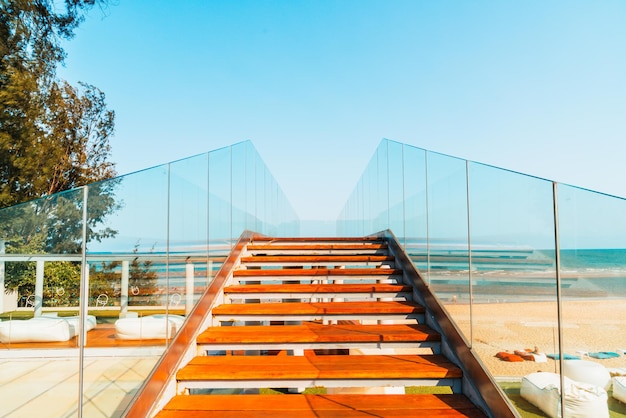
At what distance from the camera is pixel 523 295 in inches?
80.6

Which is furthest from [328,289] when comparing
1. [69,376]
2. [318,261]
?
[69,376]

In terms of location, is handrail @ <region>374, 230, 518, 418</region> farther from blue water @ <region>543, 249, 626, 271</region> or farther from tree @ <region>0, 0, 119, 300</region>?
tree @ <region>0, 0, 119, 300</region>

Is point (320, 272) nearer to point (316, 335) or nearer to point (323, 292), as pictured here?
point (323, 292)

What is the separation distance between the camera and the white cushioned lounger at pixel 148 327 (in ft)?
6.06

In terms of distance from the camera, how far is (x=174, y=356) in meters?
2.23

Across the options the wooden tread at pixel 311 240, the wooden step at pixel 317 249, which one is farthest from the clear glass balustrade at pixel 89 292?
the wooden tread at pixel 311 240

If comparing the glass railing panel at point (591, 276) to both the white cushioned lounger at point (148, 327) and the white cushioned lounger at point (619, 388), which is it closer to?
the white cushioned lounger at point (619, 388)

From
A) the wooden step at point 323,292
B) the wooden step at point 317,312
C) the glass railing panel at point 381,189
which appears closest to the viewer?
the wooden step at point 317,312

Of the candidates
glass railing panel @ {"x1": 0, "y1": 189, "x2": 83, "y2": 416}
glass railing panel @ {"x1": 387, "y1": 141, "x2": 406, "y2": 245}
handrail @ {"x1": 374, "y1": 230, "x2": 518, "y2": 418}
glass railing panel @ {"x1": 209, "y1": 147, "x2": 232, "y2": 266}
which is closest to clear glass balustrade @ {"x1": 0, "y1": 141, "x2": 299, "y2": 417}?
glass railing panel @ {"x1": 0, "y1": 189, "x2": 83, "y2": 416}

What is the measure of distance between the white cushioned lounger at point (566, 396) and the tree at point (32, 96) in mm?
9341

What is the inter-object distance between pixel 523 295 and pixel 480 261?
1.00 ft

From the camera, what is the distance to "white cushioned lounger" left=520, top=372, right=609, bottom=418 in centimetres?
149

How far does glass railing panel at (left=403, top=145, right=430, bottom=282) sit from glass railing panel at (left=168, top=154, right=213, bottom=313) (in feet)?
5.25

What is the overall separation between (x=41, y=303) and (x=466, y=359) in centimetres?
199
